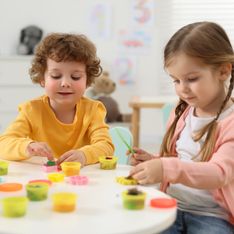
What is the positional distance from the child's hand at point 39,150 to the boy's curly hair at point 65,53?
1.06 feet

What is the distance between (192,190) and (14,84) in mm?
3378

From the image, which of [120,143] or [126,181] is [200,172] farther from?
[120,143]

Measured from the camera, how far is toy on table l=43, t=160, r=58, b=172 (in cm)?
124

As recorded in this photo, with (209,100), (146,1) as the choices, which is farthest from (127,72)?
(209,100)

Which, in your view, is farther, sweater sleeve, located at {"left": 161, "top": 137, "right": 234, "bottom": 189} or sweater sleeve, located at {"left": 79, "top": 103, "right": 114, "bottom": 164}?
sweater sleeve, located at {"left": 79, "top": 103, "right": 114, "bottom": 164}

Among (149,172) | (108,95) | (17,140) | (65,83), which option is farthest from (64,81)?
(108,95)

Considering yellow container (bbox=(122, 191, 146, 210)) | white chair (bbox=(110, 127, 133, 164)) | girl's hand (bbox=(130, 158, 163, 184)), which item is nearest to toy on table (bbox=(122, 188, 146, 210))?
yellow container (bbox=(122, 191, 146, 210))

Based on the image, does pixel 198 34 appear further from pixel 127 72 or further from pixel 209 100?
pixel 127 72

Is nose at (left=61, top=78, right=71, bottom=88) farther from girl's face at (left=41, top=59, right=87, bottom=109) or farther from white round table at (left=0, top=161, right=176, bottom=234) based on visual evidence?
white round table at (left=0, top=161, right=176, bottom=234)

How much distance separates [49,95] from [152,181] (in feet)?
1.99

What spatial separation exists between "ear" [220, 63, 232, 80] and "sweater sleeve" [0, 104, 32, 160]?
56cm

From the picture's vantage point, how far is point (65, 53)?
1505 mm

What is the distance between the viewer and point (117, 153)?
5.89 ft

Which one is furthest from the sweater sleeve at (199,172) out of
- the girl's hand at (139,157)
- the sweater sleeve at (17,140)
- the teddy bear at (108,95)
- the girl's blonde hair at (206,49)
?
the teddy bear at (108,95)
